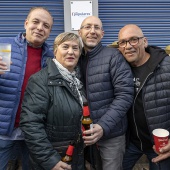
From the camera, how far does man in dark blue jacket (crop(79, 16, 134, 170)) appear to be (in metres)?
2.29

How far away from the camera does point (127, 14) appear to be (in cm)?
480

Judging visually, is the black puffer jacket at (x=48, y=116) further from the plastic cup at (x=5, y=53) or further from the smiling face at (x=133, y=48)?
the smiling face at (x=133, y=48)

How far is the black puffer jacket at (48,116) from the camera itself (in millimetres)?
1918

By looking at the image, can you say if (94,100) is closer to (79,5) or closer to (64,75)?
(64,75)

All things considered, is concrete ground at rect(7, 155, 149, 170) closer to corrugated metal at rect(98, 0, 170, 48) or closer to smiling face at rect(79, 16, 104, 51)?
Answer: smiling face at rect(79, 16, 104, 51)

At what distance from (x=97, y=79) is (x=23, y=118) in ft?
3.05

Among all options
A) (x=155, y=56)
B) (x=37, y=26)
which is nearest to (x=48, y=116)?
(x=37, y=26)

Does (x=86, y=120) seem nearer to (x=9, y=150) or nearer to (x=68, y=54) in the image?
(x=68, y=54)

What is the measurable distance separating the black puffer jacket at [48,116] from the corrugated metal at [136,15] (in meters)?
3.05

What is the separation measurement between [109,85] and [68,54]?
613 mm

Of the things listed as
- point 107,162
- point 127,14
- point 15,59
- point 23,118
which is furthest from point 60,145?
point 127,14

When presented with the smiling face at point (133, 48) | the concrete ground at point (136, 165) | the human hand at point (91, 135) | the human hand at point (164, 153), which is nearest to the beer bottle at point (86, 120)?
the human hand at point (91, 135)

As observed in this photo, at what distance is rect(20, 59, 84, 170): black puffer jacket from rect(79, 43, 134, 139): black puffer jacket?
374mm

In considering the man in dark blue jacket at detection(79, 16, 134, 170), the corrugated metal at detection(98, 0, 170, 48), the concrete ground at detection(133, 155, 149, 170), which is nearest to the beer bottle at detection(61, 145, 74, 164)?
the man in dark blue jacket at detection(79, 16, 134, 170)
